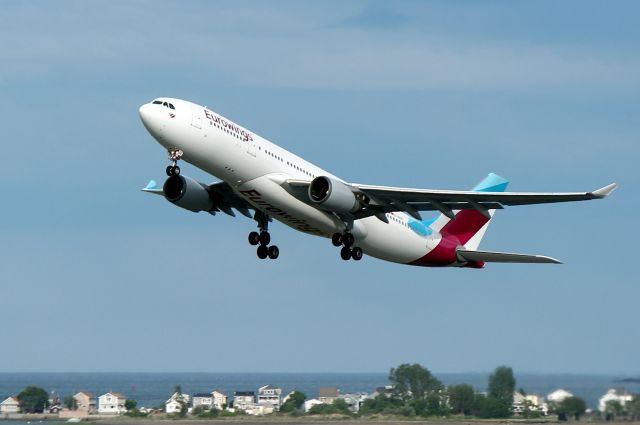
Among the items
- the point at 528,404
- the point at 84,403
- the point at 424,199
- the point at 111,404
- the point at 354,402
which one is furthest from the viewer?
the point at 111,404

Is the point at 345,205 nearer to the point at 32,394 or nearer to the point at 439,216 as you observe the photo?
the point at 439,216

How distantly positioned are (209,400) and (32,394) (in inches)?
966

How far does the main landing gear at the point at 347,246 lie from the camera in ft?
161

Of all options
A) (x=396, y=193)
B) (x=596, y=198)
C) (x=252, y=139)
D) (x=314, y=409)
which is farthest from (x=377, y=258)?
(x=314, y=409)

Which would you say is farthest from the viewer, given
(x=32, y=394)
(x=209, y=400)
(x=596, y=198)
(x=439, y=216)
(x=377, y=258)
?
(x=32, y=394)

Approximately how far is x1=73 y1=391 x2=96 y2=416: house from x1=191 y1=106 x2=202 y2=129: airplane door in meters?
82.2

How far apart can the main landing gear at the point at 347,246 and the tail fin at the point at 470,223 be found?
26.8 ft

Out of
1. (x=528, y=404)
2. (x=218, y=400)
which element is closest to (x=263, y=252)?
(x=528, y=404)

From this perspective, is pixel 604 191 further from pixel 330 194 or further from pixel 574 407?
pixel 574 407

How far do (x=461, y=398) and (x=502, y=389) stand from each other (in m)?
11.4

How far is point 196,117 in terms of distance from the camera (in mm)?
43438

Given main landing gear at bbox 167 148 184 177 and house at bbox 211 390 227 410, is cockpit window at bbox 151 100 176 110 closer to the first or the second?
main landing gear at bbox 167 148 184 177

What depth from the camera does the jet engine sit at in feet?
150

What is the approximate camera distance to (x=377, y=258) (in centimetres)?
5266
